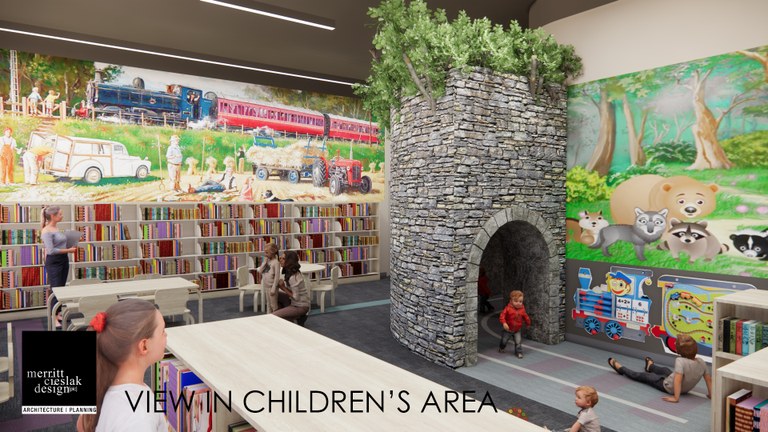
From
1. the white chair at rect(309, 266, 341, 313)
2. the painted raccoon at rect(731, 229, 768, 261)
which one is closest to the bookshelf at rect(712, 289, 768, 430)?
the painted raccoon at rect(731, 229, 768, 261)

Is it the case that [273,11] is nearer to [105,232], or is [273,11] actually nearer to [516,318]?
[516,318]

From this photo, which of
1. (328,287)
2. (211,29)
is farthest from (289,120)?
(328,287)

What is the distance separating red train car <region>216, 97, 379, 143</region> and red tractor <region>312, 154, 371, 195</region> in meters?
0.64

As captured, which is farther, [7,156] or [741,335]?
[7,156]

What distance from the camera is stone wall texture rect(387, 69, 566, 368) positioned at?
6.05m

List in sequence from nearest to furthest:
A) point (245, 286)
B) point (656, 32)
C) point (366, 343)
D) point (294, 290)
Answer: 1. point (656, 32)
2. point (294, 290)
3. point (366, 343)
4. point (245, 286)

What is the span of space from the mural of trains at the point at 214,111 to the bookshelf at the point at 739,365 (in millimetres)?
9137

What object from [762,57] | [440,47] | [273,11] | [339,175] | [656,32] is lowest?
[339,175]

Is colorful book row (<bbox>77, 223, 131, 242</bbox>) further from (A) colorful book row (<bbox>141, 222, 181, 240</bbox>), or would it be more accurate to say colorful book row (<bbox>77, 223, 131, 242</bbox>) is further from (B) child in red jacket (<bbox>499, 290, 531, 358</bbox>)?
(B) child in red jacket (<bbox>499, 290, 531, 358</bbox>)

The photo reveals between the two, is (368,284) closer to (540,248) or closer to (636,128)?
(540,248)

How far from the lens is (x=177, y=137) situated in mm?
9930

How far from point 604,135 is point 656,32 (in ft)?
4.64

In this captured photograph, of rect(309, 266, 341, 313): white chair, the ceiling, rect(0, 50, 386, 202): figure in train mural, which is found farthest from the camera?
rect(309, 266, 341, 313): white chair

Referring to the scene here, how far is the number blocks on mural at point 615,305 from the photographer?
6.47 metres
